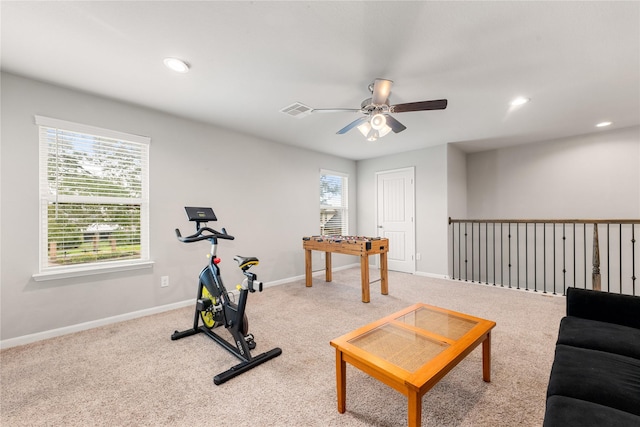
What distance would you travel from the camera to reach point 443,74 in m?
2.43

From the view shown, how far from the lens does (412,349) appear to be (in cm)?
164

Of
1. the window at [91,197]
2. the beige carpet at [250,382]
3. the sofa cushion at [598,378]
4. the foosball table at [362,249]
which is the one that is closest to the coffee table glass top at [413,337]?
the beige carpet at [250,382]

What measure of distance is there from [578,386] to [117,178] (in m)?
4.00

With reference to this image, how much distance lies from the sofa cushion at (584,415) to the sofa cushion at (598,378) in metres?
0.07

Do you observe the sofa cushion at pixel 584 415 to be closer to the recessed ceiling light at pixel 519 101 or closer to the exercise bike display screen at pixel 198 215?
the exercise bike display screen at pixel 198 215

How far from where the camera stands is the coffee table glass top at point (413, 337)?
1.53 metres

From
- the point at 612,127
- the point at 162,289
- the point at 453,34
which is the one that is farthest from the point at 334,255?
the point at 612,127

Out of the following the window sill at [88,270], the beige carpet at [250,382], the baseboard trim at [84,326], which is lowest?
the beige carpet at [250,382]

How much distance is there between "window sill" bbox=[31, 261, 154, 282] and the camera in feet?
8.37

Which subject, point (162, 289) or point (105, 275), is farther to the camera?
point (162, 289)

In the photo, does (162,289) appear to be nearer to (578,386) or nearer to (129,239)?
(129,239)

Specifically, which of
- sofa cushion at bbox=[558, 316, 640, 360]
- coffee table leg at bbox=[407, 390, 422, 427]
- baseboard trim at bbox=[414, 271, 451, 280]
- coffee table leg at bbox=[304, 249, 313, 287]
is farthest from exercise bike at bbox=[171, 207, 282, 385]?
baseboard trim at bbox=[414, 271, 451, 280]

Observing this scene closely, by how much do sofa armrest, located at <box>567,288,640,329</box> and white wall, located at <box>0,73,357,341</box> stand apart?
365 centimetres

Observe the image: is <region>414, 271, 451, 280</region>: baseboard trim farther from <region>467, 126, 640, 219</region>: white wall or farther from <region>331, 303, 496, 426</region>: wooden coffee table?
<region>331, 303, 496, 426</region>: wooden coffee table
